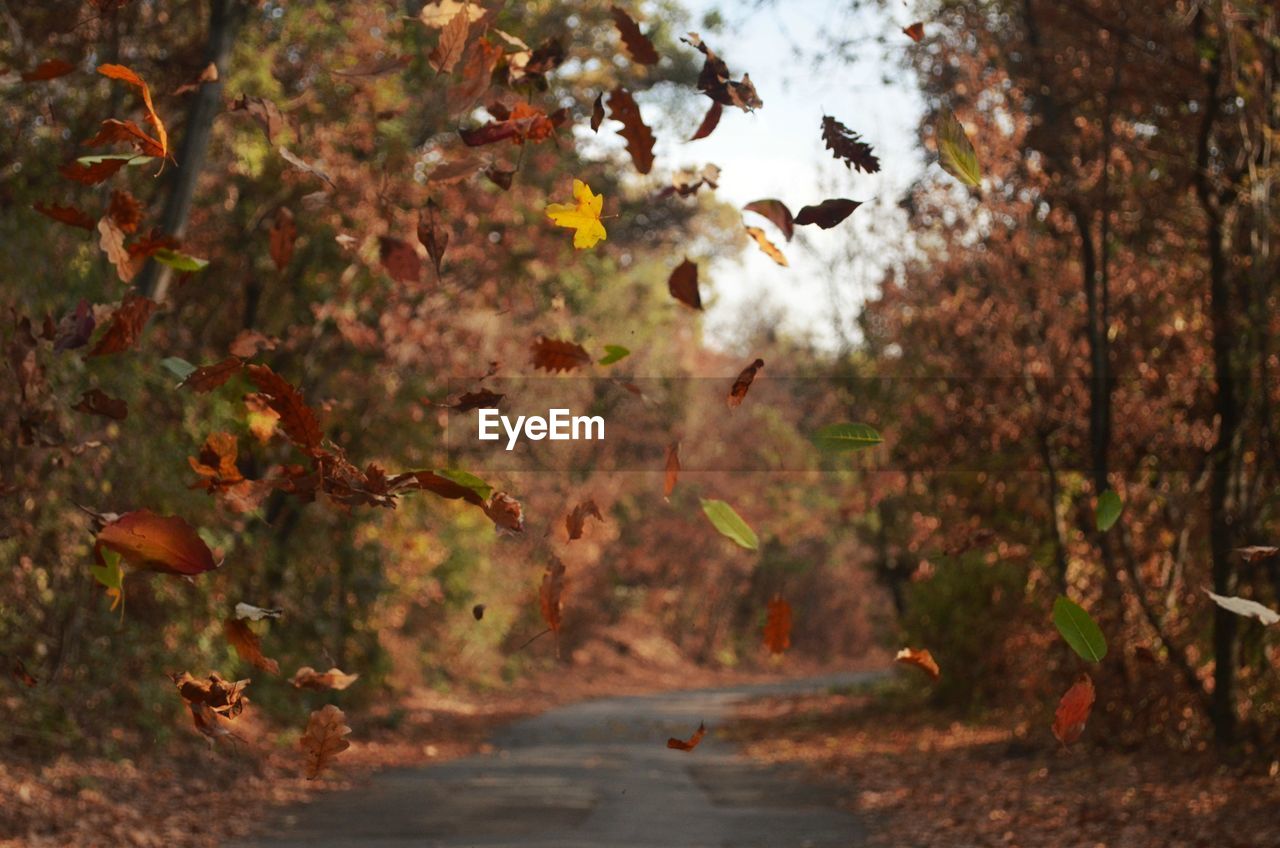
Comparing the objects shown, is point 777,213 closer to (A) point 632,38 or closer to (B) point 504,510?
(A) point 632,38

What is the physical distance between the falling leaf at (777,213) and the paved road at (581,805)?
6456mm

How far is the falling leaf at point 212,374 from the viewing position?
4.03 metres

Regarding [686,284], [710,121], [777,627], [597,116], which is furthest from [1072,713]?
[597,116]

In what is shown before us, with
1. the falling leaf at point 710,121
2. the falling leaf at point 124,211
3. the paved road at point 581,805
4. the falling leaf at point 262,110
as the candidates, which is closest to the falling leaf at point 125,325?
the falling leaf at point 124,211

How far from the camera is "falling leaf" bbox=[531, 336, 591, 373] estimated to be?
4336 mm

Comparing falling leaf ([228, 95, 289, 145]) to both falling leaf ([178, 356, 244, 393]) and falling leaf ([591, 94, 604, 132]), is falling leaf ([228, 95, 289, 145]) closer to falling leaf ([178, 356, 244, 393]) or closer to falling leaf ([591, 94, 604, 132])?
falling leaf ([178, 356, 244, 393])

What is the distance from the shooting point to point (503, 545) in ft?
99.4

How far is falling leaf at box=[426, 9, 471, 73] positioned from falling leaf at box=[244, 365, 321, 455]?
96 centimetres

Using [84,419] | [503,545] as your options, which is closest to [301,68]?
[84,419]

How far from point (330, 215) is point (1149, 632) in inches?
392

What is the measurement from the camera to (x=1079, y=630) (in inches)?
143

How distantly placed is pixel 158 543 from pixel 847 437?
5.74 feet

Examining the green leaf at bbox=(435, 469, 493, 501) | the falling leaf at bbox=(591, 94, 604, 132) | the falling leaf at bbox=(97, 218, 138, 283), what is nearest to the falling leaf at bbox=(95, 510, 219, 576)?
the green leaf at bbox=(435, 469, 493, 501)

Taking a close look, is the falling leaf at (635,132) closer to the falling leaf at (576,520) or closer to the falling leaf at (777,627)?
the falling leaf at (576,520)
